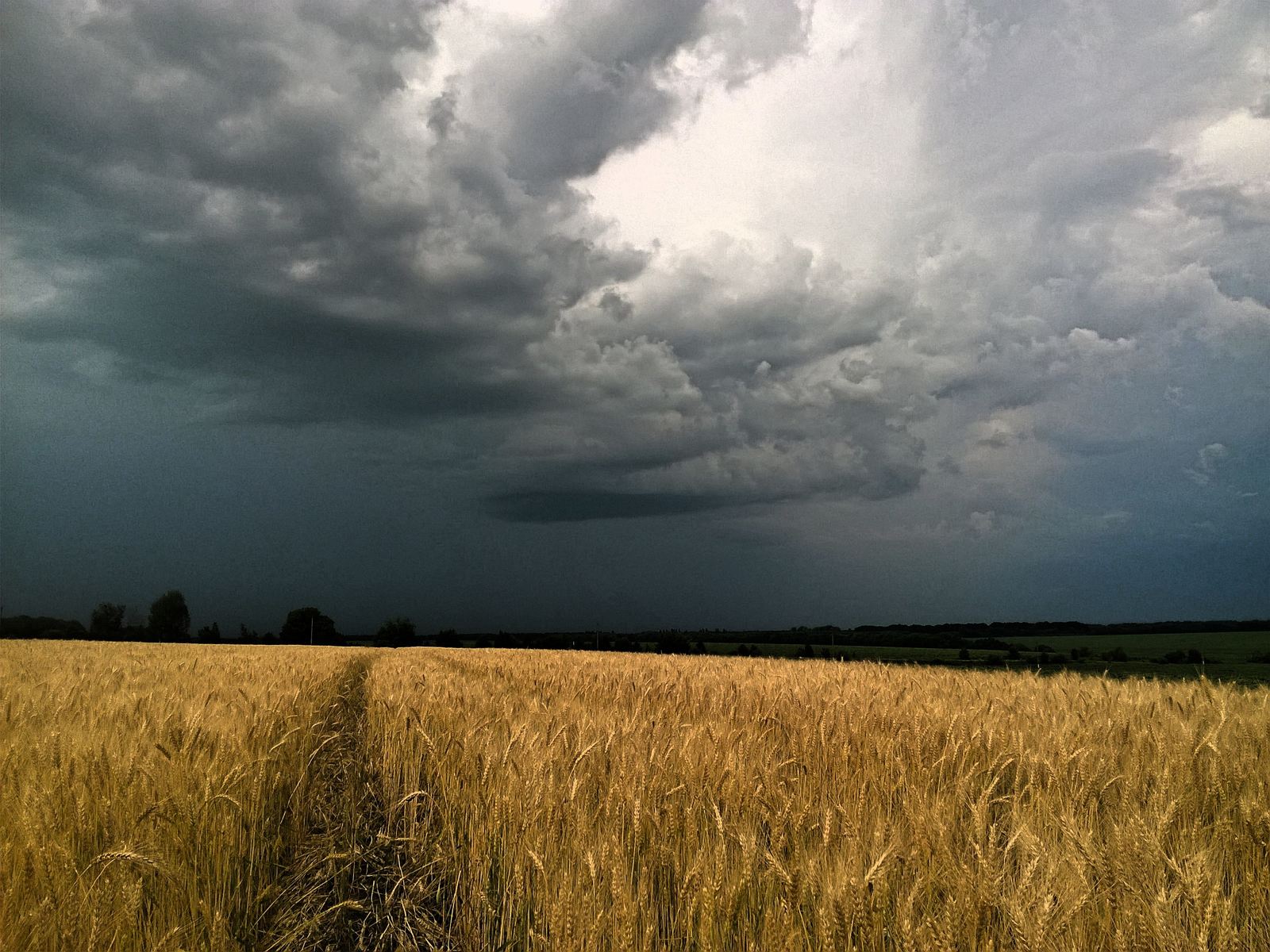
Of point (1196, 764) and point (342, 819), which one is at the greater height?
point (1196, 764)

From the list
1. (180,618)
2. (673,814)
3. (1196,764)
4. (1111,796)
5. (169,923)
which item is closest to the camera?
(169,923)

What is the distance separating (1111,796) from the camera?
3178 millimetres

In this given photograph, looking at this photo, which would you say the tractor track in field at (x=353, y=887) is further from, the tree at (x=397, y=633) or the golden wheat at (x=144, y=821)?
the tree at (x=397, y=633)

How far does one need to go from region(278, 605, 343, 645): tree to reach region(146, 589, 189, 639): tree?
44.7 feet

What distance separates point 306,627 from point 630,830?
272ft

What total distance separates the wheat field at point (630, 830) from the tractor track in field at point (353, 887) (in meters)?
0.02

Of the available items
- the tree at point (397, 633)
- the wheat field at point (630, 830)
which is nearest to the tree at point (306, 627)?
the tree at point (397, 633)

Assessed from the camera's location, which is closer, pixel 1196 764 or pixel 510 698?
pixel 1196 764

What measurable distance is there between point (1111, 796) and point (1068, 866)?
5.49 ft

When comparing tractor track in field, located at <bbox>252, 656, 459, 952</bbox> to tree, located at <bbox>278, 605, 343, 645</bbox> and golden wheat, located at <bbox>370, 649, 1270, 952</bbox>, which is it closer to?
golden wheat, located at <bbox>370, 649, 1270, 952</bbox>

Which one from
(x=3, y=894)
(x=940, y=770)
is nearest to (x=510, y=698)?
(x=940, y=770)

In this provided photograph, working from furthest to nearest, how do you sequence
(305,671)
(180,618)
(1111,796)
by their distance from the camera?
(180,618), (305,671), (1111,796)

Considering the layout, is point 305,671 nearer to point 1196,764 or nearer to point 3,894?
point 3,894

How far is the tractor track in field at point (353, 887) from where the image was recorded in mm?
2385
